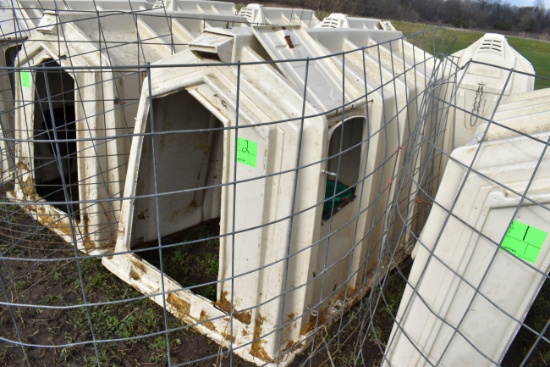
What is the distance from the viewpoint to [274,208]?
102 inches

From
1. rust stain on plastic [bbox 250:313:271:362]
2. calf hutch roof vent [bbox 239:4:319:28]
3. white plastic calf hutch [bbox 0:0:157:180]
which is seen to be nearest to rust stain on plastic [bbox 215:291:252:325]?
rust stain on plastic [bbox 250:313:271:362]

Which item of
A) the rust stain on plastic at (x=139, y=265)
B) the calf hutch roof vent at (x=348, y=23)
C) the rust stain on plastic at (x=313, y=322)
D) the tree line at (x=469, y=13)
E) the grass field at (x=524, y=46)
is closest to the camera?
the rust stain on plastic at (x=313, y=322)

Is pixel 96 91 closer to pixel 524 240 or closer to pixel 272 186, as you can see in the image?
pixel 272 186

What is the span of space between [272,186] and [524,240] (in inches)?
49.9

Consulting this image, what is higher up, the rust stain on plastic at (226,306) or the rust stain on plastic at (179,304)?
the rust stain on plastic at (226,306)

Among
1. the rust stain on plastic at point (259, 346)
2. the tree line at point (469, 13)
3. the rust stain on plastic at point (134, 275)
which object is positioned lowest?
the tree line at point (469, 13)

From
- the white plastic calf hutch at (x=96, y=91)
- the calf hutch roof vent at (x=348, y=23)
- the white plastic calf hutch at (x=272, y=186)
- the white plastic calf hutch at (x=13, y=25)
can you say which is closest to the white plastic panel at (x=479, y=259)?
the white plastic calf hutch at (x=272, y=186)

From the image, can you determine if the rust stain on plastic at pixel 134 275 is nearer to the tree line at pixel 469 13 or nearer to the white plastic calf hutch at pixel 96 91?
the white plastic calf hutch at pixel 96 91

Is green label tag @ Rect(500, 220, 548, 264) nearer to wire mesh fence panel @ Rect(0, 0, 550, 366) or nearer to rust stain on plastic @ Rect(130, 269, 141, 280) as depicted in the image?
wire mesh fence panel @ Rect(0, 0, 550, 366)

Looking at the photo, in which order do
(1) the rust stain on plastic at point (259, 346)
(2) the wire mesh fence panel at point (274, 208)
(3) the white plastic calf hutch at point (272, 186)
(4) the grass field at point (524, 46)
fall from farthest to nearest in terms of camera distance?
1. (4) the grass field at point (524, 46)
2. (1) the rust stain on plastic at point (259, 346)
3. (3) the white plastic calf hutch at point (272, 186)
4. (2) the wire mesh fence panel at point (274, 208)

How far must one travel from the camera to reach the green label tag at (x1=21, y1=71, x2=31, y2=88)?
400cm

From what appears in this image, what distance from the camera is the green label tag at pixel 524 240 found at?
1.83 metres

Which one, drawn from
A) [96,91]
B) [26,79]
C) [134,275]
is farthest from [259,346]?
[26,79]

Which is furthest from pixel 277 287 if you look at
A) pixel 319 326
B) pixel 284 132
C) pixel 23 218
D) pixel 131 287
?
pixel 23 218
